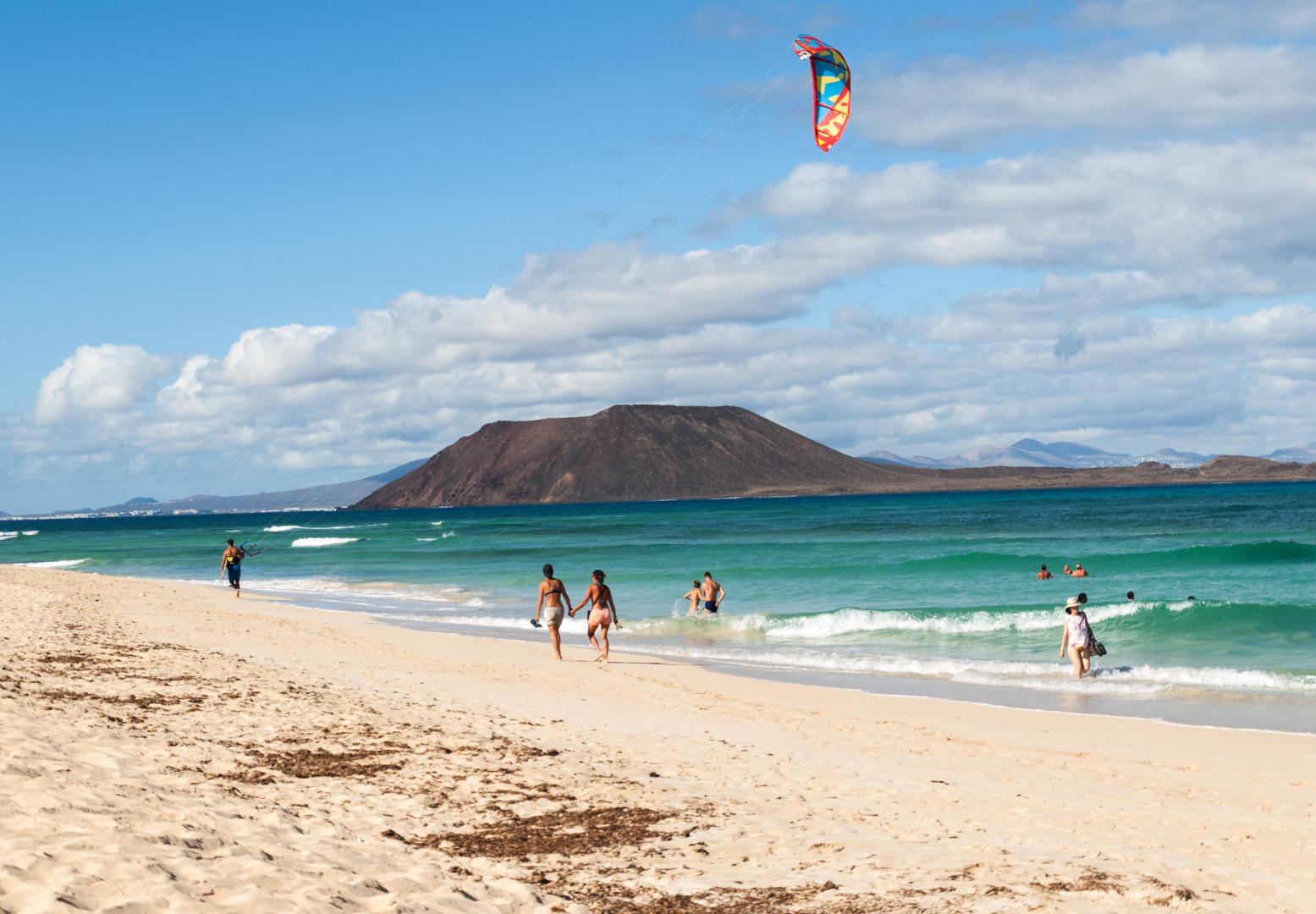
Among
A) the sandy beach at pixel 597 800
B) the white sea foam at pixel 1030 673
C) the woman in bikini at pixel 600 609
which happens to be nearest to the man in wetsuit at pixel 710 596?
the white sea foam at pixel 1030 673

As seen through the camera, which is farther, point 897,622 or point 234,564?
point 234,564

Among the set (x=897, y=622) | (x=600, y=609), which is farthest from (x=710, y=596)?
(x=600, y=609)

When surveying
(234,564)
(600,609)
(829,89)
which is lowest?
(234,564)

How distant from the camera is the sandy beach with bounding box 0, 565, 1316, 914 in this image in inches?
196

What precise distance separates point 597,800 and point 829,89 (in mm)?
12618

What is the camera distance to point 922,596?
25.9 meters

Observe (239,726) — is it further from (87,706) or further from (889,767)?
(889,767)

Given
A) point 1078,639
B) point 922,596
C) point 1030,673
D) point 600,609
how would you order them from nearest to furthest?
point 1078,639
point 1030,673
point 600,609
point 922,596

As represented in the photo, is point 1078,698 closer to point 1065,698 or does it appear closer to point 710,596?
point 1065,698

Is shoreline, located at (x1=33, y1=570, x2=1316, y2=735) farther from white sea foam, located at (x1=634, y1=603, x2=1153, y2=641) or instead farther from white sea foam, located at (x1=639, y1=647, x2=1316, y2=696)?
white sea foam, located at (x1=634, y1=603, x2=1153, y2=641)

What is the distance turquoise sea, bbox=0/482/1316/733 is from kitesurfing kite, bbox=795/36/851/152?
28.1 ft

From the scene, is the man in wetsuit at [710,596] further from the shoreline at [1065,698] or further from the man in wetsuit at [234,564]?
the man in wetsuit at [234,564]

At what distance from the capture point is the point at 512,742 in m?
8.59

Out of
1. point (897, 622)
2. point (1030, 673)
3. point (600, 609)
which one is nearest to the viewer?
point (1030, 673)
